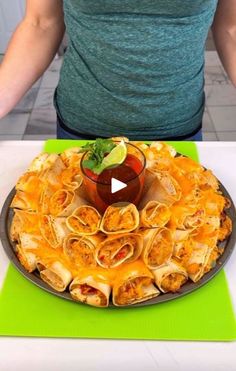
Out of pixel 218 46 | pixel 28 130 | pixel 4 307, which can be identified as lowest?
pixel 28 130

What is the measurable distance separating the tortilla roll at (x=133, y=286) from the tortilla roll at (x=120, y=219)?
5 cm

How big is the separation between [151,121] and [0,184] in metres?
0.36

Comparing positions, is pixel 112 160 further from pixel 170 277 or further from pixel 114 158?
pixel 170 277

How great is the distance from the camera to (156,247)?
1.94ft

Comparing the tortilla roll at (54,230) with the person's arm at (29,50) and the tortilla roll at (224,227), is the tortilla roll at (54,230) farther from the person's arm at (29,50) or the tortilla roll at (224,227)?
the person's arm at (29,50)

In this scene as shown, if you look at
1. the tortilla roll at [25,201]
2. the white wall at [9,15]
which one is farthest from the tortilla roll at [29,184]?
the white wall at [9,15]

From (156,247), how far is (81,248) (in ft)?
0.34

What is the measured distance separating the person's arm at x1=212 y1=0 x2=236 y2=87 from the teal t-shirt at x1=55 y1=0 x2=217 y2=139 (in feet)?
0.29

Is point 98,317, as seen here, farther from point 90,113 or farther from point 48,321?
point 90,113

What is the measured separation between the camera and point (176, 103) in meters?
0.94

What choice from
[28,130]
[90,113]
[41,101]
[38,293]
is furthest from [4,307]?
[41,101]

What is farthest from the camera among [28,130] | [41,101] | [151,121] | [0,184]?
[41,101]

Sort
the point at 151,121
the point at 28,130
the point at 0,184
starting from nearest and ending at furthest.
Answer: the point at 0,184 < the point at 151,121 < the point at 28,130

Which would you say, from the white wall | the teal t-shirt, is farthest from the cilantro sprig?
the white wall
